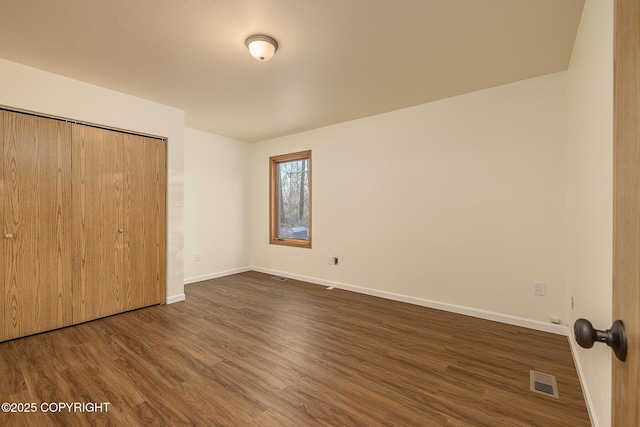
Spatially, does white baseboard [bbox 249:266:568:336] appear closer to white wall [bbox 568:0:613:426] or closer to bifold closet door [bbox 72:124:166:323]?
white wall [bbox 568:0:613:426]

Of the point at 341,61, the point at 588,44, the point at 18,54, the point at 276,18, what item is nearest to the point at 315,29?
the point at 276,18

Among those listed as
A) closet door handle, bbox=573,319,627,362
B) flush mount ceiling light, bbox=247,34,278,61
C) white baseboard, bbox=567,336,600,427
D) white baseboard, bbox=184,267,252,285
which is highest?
flush mount ceiling light, bbox=247,34,278,61

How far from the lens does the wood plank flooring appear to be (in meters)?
1.64

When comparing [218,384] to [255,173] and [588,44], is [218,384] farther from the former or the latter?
[255,173]

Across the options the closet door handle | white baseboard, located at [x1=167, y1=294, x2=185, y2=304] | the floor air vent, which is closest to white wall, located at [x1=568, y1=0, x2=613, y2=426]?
the floor air vent

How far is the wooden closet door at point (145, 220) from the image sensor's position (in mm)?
3270

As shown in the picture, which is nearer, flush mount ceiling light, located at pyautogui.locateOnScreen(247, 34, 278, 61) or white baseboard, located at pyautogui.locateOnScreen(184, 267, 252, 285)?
flush mount ceiling light, located at pyautogui.locateOnScreen(247, 34, 278, 61)

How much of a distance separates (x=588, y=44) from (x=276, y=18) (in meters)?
1.94

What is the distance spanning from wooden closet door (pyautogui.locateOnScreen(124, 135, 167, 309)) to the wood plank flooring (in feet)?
1.18

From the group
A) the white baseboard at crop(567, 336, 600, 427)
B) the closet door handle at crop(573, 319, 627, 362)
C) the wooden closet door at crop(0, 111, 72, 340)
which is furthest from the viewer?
the wooden closet door at crop(0, 111, 72, 340)

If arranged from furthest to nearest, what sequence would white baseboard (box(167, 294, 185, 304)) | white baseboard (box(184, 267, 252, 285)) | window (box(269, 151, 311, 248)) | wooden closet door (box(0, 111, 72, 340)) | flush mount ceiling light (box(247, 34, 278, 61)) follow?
window (box(269, 151, 311, 248)) < white baseboard (box(184, 267, 252, 285)) < white baseboard (box(167, 294, 185, 304)) < wooden closet door (box(0, 111, 72, 340)) < flush mount ceiling light (box(247, 34, 278, 61))

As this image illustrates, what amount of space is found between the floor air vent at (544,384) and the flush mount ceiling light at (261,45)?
3.02 meters

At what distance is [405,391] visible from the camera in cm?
185

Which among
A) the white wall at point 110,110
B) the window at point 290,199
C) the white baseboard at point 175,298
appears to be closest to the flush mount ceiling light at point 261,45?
the white wall at point 110,110
